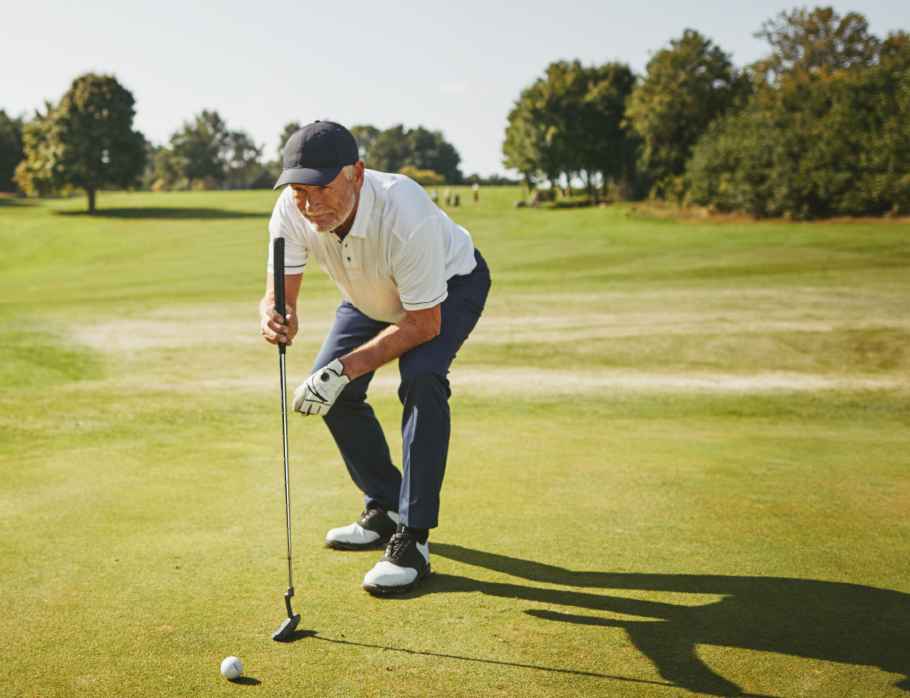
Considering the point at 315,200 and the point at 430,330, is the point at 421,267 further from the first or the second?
the point at 315,200

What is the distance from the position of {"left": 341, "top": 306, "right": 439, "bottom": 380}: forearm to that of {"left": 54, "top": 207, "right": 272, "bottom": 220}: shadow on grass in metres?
46.6

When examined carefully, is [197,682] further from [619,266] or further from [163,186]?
[163,186]

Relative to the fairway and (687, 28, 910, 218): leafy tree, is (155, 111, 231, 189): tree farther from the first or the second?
the fairway

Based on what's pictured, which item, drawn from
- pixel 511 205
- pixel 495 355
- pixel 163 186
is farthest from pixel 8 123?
pixel 495 355

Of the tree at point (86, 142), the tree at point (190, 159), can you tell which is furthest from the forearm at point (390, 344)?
the tree at point (190, 159)

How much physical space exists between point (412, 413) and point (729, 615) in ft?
5.21

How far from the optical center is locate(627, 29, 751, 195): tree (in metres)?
48.8

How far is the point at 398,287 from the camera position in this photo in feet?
11.5

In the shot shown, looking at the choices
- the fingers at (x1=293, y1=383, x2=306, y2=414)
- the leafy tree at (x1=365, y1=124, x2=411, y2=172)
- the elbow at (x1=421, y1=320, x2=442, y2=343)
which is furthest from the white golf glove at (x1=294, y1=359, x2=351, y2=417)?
the leafy tree at (x1=365, y1=124, x2=411, y2=172)

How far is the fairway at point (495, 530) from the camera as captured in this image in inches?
99.1

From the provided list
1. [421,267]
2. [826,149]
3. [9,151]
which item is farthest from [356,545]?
[9,151]

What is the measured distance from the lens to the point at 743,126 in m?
39.2

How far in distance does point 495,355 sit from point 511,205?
1877 inches

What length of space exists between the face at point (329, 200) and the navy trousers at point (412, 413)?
704 millimetres
